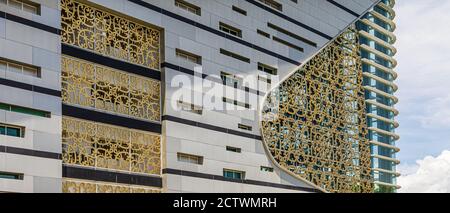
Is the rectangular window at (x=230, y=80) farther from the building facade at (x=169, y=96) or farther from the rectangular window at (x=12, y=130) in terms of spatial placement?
the rectangular window at (x=12, y=130)

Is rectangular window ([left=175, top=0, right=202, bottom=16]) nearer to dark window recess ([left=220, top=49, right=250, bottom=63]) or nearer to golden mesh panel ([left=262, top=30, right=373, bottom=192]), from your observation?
dark window recess ([left=220, top=49, right=250, bottom=63])

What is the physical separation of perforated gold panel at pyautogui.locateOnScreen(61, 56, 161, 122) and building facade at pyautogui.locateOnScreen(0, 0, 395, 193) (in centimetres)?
4

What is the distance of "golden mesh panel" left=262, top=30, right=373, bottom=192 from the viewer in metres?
26.2

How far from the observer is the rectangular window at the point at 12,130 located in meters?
17.5

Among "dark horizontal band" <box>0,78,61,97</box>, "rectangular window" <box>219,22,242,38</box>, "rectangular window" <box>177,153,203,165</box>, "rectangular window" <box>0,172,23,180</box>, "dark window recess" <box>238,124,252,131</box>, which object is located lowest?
"rectangular window" <box>0,172,23,180</box>

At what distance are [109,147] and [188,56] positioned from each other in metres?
4.54

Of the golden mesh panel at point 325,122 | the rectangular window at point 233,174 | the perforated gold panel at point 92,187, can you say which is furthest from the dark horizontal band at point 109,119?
the golden mesh panel at point 325,122

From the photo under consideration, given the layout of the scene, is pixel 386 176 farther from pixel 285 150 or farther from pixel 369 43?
pixel 285 150

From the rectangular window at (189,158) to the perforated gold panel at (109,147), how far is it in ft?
2.60

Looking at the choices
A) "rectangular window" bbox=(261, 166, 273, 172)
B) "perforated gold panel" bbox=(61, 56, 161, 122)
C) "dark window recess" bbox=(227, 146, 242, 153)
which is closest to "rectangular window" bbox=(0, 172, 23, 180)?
"perforated gold panel" bbox=(61, 56, 161, 122)

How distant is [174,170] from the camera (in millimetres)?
21594

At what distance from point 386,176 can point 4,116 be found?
21.8 m
